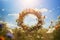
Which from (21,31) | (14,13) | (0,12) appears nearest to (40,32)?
(21,31)

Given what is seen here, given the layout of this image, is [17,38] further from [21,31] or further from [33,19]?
[33,19]

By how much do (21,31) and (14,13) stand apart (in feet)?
0.68

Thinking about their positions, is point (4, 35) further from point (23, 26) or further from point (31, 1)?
point (31, 1)

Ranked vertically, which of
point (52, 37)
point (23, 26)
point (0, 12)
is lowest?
point (52, 37)

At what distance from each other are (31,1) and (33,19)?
0.19 metres

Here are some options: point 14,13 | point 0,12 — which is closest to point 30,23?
point 14,13

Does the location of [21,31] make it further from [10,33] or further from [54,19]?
[54,19]

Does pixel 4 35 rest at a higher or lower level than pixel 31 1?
lower

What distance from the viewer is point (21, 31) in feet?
6.63

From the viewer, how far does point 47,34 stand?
2012 mm

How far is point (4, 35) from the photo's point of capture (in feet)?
6.52

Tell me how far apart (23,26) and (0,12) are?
0.95 ft

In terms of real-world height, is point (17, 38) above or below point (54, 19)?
below

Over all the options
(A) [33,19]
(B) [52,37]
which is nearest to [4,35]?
(A) [33,19]
